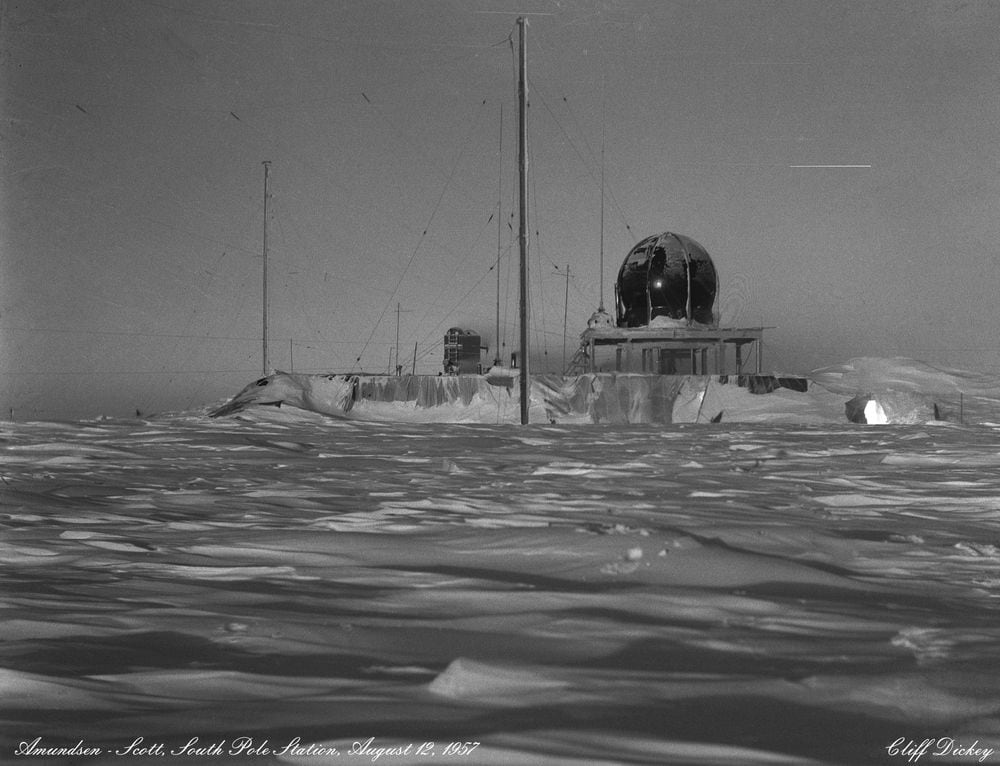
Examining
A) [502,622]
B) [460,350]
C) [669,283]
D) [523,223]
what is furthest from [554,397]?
[502,622]

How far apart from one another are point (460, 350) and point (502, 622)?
29.5m

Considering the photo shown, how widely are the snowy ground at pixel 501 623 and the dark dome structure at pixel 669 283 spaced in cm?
2233

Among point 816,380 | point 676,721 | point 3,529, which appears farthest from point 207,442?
point 816,380

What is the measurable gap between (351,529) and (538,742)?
191cm

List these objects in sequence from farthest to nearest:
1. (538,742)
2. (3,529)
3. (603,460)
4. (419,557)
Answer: (603,460) < (3,529) < (419,557) < (538,742)

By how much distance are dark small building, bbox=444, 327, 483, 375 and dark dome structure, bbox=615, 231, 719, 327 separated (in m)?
6.53

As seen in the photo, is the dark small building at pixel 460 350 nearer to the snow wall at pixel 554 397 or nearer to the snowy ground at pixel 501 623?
the snow wall at pixel 554 397

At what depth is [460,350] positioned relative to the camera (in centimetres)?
3127

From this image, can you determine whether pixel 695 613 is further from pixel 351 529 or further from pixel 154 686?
pixel 351 529

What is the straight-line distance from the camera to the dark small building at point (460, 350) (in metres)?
31.0

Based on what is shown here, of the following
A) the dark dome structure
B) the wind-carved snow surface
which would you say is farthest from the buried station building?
the wind-carved snow surface

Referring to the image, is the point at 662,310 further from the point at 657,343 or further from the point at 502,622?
the point at 502,622

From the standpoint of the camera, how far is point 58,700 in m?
1.36

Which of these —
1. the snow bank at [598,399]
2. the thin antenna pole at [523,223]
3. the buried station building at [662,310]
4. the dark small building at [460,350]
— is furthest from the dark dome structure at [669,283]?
the thin antenna pole at [523,223]
